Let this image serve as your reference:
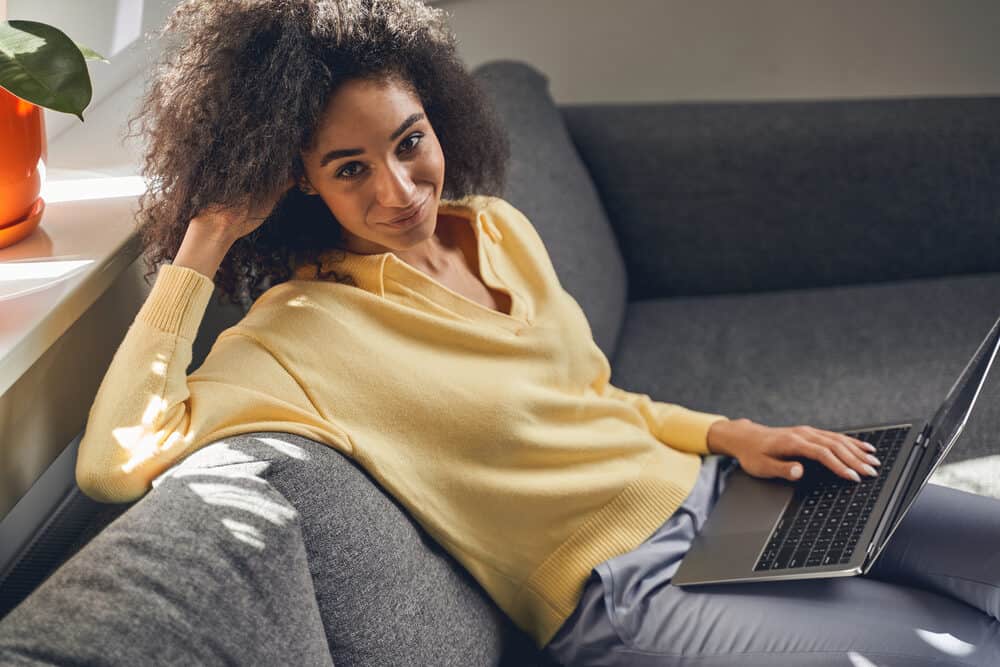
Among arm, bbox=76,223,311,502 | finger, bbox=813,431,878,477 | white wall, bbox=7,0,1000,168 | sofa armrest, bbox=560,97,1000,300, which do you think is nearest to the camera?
arm, bbox=76,223,311,502

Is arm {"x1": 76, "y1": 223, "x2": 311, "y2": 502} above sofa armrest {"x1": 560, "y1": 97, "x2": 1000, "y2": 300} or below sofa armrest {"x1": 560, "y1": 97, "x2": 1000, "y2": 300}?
below

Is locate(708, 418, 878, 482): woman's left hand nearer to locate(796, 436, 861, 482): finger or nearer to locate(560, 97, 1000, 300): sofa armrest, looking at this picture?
Answer: locate(796, 436, 861, 482): finger

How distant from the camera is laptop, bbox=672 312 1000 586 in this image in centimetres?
115

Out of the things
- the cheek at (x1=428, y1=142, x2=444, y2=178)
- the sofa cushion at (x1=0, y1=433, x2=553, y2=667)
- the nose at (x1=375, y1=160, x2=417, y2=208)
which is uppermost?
the cheek at (x1=428, y1=142, x2=444, y2=178)

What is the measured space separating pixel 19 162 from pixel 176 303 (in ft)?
0.76

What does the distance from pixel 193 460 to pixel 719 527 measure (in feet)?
2.14

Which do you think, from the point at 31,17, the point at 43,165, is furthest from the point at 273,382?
the point at 31,17

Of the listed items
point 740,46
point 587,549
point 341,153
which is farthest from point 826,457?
point 740,46

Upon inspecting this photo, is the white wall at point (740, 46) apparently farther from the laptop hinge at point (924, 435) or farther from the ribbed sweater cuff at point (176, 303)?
the ribbed sweater cuff at point (176, 303)

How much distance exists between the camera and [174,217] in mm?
1108

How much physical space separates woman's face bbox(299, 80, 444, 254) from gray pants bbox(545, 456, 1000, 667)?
1.49 feet

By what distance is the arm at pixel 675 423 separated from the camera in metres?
1.43

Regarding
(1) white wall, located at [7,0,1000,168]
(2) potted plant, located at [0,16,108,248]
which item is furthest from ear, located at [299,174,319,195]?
(1) white wall, located at [7,0,1000,168]

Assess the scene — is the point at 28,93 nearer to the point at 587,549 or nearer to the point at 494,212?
the point at 494,212
